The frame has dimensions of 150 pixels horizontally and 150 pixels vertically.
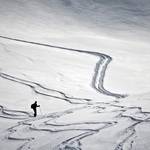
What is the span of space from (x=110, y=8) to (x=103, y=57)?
11364 mm

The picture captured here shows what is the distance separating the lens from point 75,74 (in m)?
14.3

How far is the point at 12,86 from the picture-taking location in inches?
480

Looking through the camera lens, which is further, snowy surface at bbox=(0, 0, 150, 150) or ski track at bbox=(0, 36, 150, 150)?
snowy surface at bbox=(0, 0, 150, 150)

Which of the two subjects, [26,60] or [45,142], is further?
[26,60]

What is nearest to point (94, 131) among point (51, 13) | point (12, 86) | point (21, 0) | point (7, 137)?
point (7, 137)

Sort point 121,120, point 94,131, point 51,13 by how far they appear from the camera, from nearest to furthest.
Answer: point 94,131, point 121,120, point 51,13

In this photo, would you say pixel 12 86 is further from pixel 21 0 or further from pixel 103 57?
pixel 21 0

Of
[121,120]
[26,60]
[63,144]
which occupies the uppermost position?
[26,60]

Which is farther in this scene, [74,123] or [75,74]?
[75,74]

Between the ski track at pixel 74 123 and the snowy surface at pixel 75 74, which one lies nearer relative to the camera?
the ski track at pixel 74 123

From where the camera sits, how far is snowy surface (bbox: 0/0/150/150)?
7363mm

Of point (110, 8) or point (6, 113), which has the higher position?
point (110, 8)

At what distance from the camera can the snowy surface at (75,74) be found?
736cm

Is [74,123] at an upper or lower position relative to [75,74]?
lower
